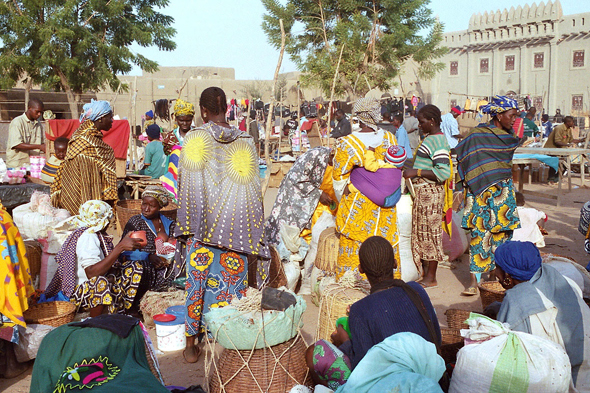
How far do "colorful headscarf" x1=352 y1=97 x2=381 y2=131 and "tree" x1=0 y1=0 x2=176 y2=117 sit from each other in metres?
15.8

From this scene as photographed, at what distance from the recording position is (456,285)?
600 cm

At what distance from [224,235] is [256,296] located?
690 millimetres

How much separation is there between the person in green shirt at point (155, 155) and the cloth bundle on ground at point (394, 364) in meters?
6.91

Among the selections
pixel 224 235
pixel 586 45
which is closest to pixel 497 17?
pixel 586 45

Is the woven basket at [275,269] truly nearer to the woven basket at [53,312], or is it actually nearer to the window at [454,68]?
the woven basket at [53,312]

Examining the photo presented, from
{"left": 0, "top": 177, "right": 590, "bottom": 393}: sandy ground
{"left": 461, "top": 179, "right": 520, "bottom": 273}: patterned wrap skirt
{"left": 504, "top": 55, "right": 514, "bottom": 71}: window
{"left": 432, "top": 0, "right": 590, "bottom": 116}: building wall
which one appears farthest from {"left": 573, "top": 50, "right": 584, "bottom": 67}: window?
{"left": 461, "top": 179, "right": 520, "bottom": 273}: patterned wrap skirt

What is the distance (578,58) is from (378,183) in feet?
102

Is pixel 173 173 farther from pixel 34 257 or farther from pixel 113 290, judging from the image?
pixel 113 290

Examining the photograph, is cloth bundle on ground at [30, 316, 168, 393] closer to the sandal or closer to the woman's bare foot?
the woman's bare foot

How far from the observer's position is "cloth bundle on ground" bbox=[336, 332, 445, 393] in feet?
7.18

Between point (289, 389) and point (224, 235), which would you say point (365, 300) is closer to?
point (289, 389)

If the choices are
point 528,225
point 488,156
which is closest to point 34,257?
point 488,156

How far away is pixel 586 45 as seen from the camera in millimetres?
30328

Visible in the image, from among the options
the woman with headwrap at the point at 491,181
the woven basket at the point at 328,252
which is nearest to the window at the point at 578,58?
the woman with headwrap at the point at 491,181
